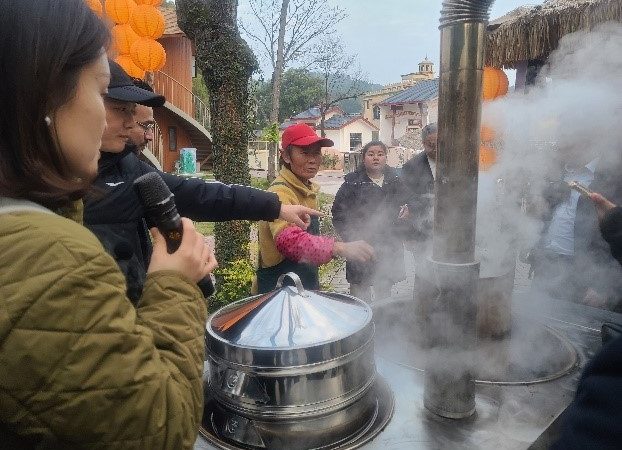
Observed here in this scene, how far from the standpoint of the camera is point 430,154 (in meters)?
5.03

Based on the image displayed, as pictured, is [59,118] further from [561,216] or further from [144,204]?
[561,216]

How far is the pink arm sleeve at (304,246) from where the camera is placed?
8.89ft

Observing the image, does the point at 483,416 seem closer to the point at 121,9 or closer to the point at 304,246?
the point at 304,246

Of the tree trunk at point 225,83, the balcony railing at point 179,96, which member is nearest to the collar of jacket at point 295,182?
the tree trunk at point 225,83

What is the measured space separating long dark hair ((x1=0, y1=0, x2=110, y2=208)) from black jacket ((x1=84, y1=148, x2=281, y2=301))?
74 cm

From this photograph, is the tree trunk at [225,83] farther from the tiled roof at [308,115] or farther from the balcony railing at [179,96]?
the tiled roof at [308,115]

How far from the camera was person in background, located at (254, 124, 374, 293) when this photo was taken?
276 centimetres

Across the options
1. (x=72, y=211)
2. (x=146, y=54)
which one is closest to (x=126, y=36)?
(x=146, y=54)

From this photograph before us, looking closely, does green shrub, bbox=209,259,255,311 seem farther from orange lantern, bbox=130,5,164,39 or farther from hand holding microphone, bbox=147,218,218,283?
orange lantern, bbox=130,5,164,39

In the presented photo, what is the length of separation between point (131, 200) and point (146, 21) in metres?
8.22

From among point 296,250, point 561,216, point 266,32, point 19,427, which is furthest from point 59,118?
point 266,32

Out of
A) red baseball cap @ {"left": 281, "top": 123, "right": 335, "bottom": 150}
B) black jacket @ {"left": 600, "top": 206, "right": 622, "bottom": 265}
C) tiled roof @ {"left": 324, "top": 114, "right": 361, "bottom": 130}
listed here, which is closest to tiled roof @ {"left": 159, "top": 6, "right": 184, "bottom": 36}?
red baseball cap @ {"left": 281, "top": 123, "right": 335, "bottom": 150}

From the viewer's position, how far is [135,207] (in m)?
2.09

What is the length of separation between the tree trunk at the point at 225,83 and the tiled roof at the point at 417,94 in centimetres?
3074
